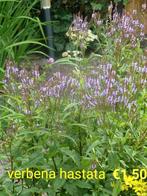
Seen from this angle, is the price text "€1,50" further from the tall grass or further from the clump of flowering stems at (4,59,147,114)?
the tall grass

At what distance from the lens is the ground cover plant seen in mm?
2092

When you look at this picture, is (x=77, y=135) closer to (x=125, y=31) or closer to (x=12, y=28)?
(x=125, y=31)

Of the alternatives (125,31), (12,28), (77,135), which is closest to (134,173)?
(77,135)

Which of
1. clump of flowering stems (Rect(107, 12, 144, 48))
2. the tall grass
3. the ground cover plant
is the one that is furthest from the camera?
the tall grass

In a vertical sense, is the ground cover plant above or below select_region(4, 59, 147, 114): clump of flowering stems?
below

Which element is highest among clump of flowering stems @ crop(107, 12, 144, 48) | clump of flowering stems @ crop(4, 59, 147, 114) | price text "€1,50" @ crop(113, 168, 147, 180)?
clump of flowering stems @ crop(107, 12, 144, 48)

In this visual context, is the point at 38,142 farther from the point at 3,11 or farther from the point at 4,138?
the point at 3,11

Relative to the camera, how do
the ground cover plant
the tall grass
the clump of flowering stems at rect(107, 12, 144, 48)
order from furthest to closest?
the tall grass < the clump of flowering stems at rect(107, 12, 144, 48) < the ground cover plant

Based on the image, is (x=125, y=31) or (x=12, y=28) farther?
(x=12, y=28)

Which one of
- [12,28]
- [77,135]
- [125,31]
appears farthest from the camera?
[12,28]

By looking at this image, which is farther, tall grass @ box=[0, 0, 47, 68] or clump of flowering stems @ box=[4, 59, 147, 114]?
tall grass @ box=[0, 0, 47, 68]

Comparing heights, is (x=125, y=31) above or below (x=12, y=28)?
above

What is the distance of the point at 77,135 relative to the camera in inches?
85.4

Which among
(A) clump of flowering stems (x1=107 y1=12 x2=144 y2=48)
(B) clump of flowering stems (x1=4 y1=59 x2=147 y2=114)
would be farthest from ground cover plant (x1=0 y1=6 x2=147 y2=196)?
(A) clump of flowering stems (x1=107 y1=12 x2=144 y2=48)
